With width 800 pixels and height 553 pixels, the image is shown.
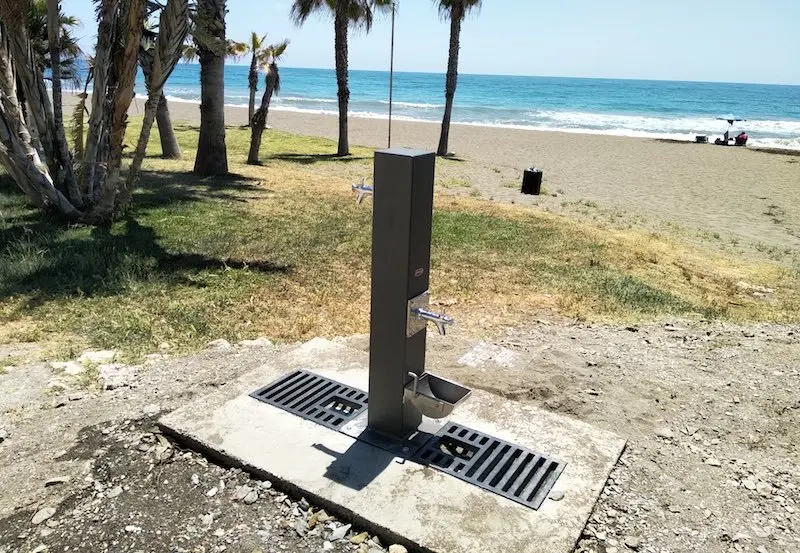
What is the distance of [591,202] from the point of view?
1427cm

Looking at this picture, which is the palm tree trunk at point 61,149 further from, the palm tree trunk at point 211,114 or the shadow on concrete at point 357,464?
the shadow on concrete at point 357,464

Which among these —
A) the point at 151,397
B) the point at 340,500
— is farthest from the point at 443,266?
the point at 340,500

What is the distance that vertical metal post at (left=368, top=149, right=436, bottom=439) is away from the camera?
3.07m

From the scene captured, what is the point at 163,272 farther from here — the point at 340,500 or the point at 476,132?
the point at 476,132

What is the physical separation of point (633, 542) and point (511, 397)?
5.06ft

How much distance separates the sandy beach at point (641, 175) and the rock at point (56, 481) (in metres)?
11.4

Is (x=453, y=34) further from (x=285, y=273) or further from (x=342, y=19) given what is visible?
(x=285, y=273)

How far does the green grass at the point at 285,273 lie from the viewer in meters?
5.55

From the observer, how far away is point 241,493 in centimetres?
315

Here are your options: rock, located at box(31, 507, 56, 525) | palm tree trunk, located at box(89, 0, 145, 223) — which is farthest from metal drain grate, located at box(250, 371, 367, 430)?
palm tree trunk, located at box(89, 0, 145, 223)

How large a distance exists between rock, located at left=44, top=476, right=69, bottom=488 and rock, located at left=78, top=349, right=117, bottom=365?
5.05 feet

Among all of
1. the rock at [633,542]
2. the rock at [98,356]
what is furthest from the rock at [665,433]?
the rock at [98,356]

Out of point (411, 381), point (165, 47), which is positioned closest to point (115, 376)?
point (411, 381)

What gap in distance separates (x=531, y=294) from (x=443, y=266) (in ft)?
4.53
